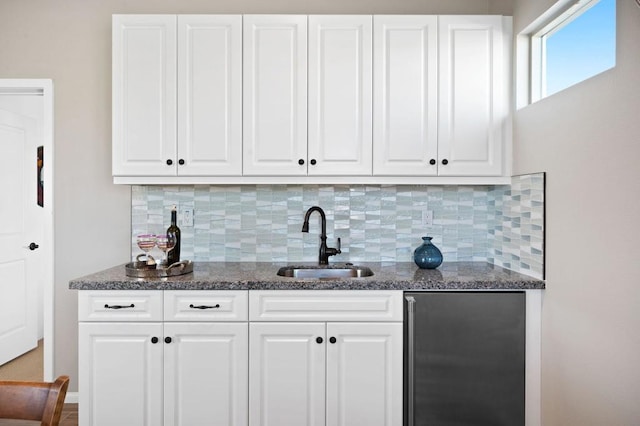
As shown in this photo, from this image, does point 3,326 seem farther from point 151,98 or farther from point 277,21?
point 277,21

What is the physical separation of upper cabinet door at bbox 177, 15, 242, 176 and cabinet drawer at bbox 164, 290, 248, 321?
768mm

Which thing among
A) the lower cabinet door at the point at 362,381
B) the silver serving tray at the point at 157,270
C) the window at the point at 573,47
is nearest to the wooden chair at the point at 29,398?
the silver serving tray at the point at 157,270

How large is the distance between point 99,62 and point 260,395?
2302 mm

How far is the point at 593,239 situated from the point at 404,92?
123 centimetres

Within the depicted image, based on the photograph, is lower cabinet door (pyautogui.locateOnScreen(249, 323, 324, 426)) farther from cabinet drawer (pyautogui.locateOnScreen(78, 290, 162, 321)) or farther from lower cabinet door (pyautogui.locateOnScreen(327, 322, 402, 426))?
cabinet drawer (pyautogui.locateOnScreen(78, 290, 162, 321))

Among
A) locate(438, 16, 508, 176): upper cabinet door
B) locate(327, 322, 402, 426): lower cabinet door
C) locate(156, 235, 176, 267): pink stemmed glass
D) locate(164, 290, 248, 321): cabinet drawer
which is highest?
locate(438, 16, 508, 176): upper cabinet door

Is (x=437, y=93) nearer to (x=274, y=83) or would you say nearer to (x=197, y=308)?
(x=274, y=83)

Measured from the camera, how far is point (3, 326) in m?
3.43

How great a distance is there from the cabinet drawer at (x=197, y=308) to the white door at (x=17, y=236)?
2.19 metres

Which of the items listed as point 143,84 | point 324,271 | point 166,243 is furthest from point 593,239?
point 143,84

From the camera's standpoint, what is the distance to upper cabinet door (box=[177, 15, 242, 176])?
244 centimetres

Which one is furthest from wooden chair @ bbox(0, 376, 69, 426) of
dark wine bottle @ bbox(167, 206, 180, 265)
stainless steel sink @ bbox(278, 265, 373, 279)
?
stainless steel sink @ bbox(278, 265, 373, 279)

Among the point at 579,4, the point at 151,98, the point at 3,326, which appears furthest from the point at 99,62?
the point at 579,4

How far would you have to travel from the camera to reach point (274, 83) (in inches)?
96.3
